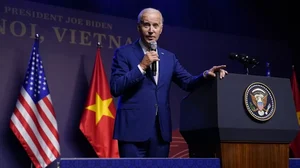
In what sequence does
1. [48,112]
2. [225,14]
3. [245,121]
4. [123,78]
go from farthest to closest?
[225,14]
[48,112]
[123,78]
[245,121]

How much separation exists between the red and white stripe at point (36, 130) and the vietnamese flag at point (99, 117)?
33 cm

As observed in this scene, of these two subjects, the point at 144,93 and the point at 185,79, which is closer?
the point at 144,93

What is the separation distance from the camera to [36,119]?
143 inches

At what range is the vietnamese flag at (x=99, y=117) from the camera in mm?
3871

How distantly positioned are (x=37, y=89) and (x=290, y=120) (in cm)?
248

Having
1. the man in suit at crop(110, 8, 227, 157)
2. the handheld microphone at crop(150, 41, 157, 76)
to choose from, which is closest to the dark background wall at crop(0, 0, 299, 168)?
the man in suit at crop(110, 8, 227, 157)

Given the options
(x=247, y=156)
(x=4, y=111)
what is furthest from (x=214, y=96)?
(x=4, y=111)

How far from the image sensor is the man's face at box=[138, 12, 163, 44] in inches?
82.5

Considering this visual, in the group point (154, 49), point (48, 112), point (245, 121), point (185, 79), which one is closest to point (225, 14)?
point (48, 112)

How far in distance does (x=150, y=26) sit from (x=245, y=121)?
0.71 m

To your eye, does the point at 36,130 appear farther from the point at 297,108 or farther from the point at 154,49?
the point at 297,108

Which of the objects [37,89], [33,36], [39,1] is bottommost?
[37,89]

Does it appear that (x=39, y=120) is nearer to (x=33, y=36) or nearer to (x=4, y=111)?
(x=4, y=111)

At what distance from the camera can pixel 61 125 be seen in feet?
12.9
